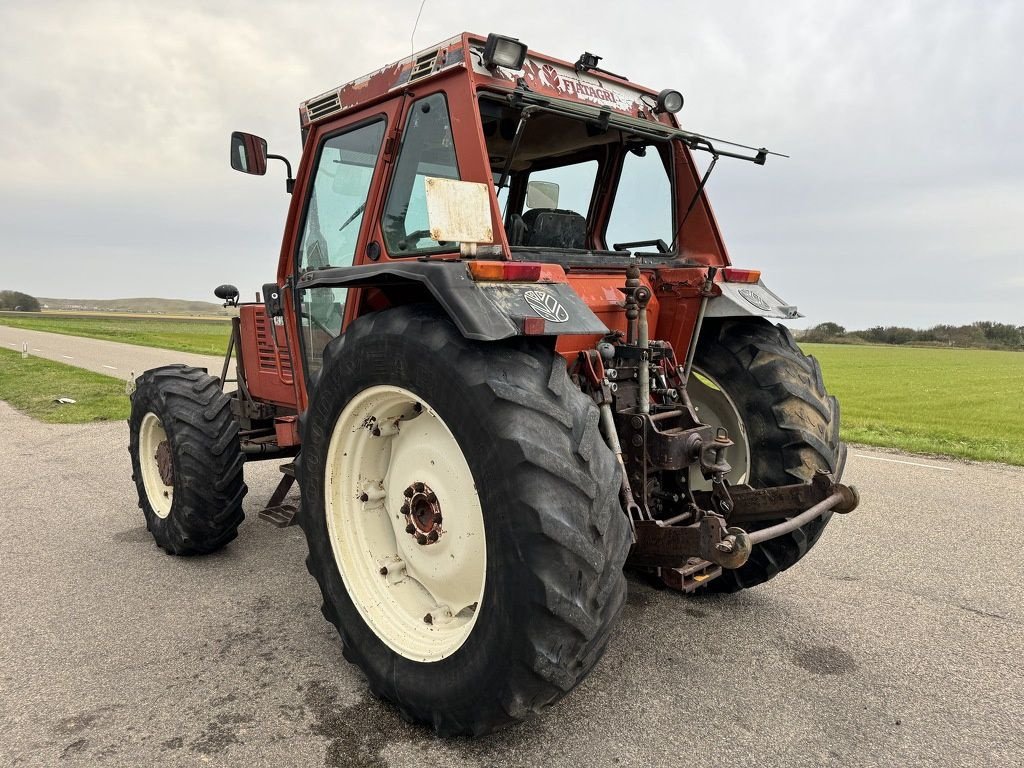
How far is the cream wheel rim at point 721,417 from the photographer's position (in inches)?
140

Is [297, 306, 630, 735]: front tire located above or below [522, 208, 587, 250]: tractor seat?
below

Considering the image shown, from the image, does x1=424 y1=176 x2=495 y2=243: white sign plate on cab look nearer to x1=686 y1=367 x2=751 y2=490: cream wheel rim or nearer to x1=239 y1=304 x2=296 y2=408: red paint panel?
x1=686 y1=367 x2=751 y2=490: cream wheel rim

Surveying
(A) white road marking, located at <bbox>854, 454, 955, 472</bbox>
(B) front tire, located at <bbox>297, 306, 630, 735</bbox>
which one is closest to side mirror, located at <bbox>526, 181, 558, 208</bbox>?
(B) front tire, located at <bbox>297, 306, 630, 735</bbox>

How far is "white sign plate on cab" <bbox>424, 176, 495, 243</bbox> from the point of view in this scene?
7.86ft

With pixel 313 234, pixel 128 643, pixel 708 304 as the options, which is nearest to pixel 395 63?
pixel 313 234

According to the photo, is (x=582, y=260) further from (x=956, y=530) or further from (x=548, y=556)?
(x=956, y=530)

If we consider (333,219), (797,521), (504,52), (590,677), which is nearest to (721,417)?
(797,521)

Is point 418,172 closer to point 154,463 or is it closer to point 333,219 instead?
point 333,219

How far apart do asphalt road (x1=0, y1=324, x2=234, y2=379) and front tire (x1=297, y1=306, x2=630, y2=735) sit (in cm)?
1337

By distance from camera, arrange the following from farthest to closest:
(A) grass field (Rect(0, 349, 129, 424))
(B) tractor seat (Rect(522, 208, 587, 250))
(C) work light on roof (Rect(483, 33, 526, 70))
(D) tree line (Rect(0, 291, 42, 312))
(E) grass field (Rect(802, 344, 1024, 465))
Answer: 1. (D) tree line (Rect(0, 291, 42, 312))
2. (A) grass field (Rect(0, 349, 129, 424))
3. (E) grass field (Rect(802, 344, 1024, 465))
4. (B) tractor seat (Rect(522, 208, 587, 250))
5. (C) work light on roof (Rect(483, 33, 526, 70))

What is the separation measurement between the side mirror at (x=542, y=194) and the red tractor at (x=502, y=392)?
0.05ft

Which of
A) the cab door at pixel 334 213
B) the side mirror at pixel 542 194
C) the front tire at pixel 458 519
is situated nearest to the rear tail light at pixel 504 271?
the front tire at pixel 458 519

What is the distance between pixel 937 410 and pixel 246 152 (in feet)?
45.3

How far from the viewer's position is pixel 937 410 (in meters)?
13.4
